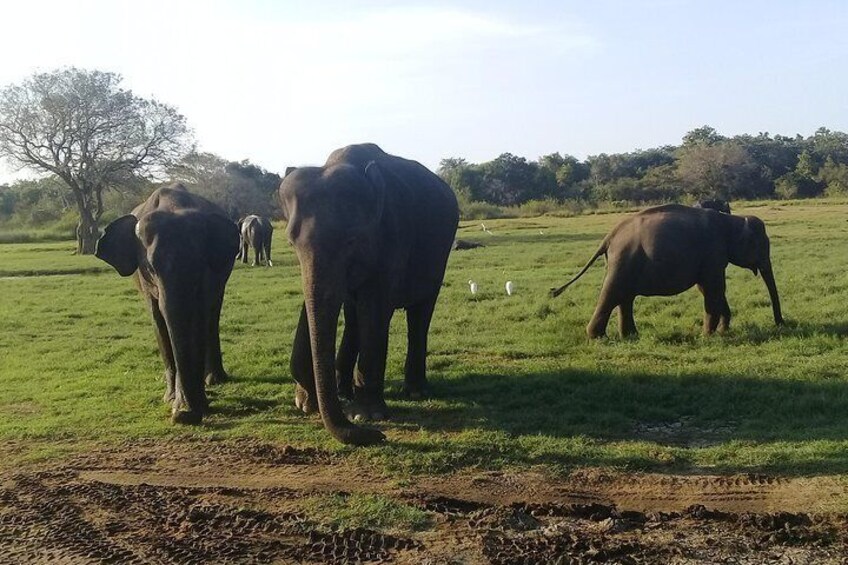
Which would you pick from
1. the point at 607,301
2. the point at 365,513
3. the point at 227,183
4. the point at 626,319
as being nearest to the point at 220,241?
the point at 365,513

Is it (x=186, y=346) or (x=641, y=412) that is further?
(x=641, y=412)

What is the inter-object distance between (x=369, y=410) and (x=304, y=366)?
66 centimetres

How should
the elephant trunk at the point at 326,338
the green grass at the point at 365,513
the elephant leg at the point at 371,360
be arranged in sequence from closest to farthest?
1. the green grass at the point at 365,513
2. the elephant trunk at the point at 326,338
3. the elephant leg at the point at 371,360

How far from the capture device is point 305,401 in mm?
8086

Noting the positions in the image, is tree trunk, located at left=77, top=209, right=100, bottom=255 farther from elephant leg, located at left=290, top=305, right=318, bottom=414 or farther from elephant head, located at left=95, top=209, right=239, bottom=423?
elephant leg, located at left=290, top=305, right=318, bottom=414

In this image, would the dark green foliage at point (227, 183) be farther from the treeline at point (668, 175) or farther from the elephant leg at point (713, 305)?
the elephant leg at point (713, 305)

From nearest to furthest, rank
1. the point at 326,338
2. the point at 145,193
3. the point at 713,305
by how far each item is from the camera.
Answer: the point at 326,338 → the point at 713,305 → the point at 145,193

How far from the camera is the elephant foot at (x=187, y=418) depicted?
25.4 ft

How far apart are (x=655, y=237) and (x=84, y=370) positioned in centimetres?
691

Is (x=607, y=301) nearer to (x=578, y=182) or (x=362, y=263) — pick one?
(x=362, y=263)

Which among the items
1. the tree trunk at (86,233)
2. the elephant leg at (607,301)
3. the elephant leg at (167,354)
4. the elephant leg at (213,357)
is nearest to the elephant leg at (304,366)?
the elephant leg at (167,354)

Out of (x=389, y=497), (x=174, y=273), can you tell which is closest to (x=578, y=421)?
(x=389, y=497)

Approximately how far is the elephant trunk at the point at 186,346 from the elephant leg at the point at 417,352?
193 centimetres

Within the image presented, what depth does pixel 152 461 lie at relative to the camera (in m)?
6.77
